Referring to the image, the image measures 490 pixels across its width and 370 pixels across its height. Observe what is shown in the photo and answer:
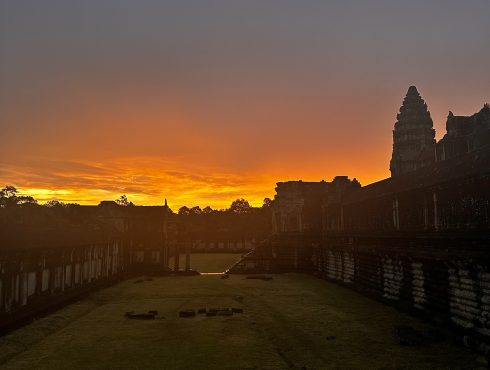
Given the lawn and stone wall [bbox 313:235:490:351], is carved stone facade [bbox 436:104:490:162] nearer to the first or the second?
stone wall [bbox 313:235:490:351]

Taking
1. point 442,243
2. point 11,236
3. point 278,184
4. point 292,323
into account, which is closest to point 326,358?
point 292,323

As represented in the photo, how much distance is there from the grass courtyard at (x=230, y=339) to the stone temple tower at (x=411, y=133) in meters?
35.6

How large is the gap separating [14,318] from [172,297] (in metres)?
10.9

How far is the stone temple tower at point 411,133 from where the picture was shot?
55.5 m

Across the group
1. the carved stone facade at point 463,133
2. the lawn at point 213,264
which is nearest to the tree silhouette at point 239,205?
the lawn at point 213,264

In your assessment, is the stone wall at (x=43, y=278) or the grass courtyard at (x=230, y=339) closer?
the grass courtyard at (x=230, y=339)

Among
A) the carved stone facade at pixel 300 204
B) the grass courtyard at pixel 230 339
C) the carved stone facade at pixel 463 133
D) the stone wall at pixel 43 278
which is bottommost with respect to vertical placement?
the grass courtyard at pixel 230 339

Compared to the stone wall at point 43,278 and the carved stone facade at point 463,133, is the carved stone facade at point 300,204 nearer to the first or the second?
the carved stone facade at point 463,133

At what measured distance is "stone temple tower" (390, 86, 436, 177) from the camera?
55.5m

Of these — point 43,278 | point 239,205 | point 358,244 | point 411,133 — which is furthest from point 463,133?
point 239,205

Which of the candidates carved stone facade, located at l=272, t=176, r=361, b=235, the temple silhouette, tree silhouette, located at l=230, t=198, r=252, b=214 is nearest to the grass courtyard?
the temple silhouette

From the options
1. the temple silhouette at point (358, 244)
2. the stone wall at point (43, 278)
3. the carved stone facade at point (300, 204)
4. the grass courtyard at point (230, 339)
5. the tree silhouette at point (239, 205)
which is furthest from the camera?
the tree silhouette at point (239, 205)

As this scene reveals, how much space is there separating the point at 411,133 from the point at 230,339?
160ft

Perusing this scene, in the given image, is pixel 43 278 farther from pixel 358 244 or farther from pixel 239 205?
pixel 239 205
